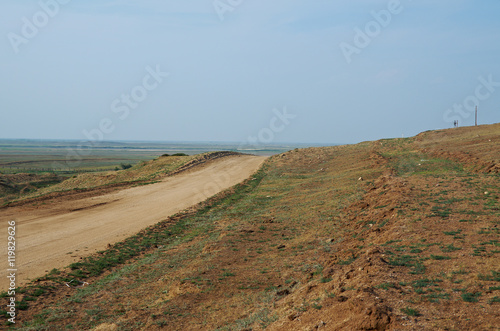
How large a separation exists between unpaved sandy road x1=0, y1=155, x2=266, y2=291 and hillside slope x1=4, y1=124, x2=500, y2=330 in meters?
1.12

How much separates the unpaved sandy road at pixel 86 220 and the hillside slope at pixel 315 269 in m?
1.12

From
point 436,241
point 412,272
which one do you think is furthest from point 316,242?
point 412,272

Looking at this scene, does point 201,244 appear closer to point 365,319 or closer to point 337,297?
point 337,297

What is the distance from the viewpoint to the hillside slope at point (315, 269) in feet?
23.8

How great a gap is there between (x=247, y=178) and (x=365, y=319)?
28.2 m

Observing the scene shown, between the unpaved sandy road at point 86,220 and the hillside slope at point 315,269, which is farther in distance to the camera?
the unpaved sandy road at point 86,220

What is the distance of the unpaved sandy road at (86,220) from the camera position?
13977mm

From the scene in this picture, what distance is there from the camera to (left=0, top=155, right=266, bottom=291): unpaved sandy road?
45.9 ft

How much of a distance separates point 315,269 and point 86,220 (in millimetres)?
13667

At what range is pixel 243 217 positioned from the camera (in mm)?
19438

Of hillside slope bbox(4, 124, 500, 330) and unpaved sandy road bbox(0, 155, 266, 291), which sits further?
unpaved sandy road bbox(0, 155, 266, 291)

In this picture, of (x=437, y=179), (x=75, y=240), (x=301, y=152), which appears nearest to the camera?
(x=75, y=240)

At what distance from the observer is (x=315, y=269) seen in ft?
35.0

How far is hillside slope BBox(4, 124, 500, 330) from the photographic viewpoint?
7.25 m
